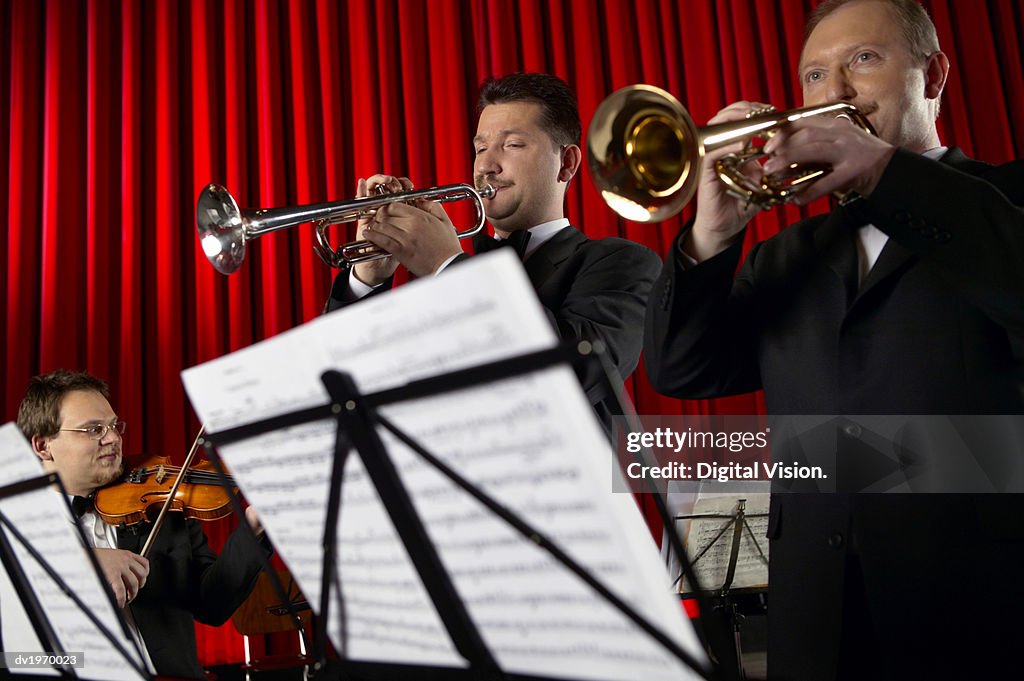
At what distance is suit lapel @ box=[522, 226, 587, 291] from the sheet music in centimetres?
104

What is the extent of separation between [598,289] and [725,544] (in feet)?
4.60

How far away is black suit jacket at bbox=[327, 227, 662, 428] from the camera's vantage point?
2.02 metres

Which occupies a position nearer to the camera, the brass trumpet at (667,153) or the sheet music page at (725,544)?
the brass trumpet at (667,153)

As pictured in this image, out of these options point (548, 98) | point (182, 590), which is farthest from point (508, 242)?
point (182, 590)

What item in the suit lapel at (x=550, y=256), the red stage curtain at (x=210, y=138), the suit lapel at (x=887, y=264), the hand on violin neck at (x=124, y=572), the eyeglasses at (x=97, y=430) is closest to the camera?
the suit lapel at (x=887, y=264)

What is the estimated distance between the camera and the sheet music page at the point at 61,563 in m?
1.52

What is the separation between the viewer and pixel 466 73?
4621 mm

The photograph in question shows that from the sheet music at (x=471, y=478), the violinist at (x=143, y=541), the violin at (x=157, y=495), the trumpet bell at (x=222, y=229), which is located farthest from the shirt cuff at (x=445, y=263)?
the violin at (x=157, y=495)

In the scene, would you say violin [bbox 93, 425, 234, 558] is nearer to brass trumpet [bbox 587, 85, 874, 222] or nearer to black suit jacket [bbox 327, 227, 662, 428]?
black suit jacket [bbox 327, 227, 662, 428]

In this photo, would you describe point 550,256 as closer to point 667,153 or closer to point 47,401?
point 667,153

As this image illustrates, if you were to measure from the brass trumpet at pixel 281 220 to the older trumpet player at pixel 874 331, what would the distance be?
0.88 m

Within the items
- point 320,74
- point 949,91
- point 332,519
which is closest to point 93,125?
point 320,74

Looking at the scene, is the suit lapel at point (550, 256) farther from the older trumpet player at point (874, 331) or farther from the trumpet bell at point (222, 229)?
the trumpet bell at point (222, 229)

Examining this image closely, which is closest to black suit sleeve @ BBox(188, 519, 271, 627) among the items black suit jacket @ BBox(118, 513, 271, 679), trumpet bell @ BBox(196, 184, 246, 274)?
black suit jacket @ BBox(118, 513, 271, 679)
